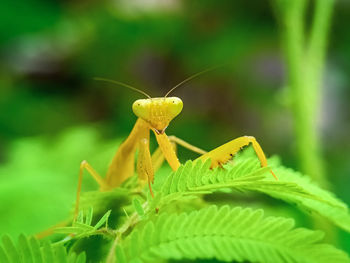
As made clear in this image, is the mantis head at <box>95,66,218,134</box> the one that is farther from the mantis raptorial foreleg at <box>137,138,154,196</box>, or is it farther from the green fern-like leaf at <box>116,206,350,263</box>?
the green fern-like leaf at <box>116,206,350,263</box>

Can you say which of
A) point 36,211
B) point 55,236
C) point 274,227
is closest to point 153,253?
point 274,227

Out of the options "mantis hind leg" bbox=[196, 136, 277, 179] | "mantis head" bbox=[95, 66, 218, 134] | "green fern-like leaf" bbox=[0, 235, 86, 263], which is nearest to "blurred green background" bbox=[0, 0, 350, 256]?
"mantis head" bbox=[95, 66, 218, 134]

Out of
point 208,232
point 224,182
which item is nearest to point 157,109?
point 224,182

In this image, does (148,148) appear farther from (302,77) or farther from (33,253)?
(302,77)

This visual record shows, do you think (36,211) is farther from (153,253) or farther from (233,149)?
(153,253)

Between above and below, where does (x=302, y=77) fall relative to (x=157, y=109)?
above

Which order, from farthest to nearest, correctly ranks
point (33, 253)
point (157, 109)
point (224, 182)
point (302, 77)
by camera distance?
point (302, 77)
point (157, 109)
point (224, 182)
point (33, 253)
